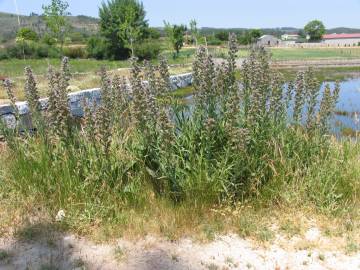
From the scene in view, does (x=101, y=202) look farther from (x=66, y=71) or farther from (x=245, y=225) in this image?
(x=66, y=71)

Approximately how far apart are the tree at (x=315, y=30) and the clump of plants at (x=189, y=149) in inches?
5670

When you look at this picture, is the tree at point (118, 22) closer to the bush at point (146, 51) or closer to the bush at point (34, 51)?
the bush at point (146, 51)

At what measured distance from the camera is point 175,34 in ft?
161

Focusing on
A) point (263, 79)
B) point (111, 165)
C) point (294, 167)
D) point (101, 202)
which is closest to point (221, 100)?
point (263, 79)

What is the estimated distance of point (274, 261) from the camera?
10.4ft

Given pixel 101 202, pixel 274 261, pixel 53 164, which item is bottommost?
pixel 274 261

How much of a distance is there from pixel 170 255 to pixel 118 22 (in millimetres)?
46219

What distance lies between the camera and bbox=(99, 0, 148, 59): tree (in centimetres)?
4432

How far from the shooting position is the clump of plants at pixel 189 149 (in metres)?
3.86

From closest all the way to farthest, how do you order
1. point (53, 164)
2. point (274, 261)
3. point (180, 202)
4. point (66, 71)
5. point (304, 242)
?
1. point (274, 261)
2. point (304, 242)
3. point (180, 202)
4. point (53, 164)
5. point (66, 71)

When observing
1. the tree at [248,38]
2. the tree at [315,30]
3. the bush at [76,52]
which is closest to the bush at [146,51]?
the bush at [76,52]

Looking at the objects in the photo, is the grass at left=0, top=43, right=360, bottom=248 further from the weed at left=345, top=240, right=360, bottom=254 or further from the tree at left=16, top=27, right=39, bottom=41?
the tree at left=16, top=27, right=39, bottom=41

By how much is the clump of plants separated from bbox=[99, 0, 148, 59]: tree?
39.2m

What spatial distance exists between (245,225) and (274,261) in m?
0.52
